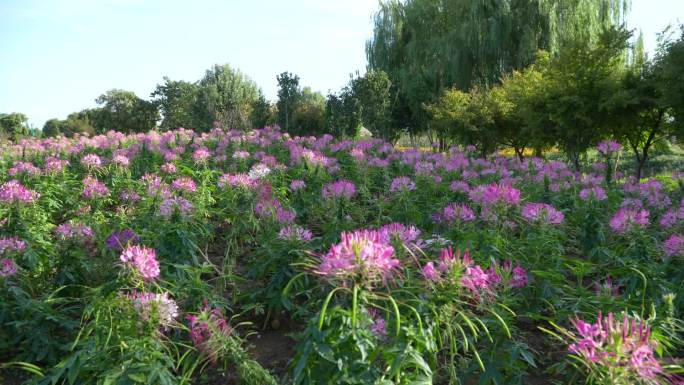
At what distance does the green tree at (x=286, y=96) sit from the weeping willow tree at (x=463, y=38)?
4.96 meters

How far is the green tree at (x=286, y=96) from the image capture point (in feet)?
59.1

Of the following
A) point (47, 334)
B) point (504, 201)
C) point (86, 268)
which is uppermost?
point (504, 201)

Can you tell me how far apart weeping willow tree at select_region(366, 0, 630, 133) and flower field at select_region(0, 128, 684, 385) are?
40.3ft

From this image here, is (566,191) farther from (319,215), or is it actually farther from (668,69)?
(668,69)

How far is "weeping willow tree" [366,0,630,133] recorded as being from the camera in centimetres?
1959

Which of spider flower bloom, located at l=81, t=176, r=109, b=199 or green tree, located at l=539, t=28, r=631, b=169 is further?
green tree, located at l=539, t=28, r=631, b=169

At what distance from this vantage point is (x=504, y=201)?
10.2 ft

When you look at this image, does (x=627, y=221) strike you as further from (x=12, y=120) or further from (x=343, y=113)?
(x=12, y=120)

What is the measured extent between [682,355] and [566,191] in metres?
2.90

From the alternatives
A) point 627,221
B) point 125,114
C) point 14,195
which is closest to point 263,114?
point 14,195

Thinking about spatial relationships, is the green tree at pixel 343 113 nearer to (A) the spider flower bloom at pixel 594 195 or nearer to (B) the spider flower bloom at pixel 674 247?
(A) the spider flower bloom at pixel 594 195

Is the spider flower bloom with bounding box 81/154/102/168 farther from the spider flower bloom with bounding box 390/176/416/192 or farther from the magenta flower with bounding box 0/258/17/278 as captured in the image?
the spider flower bloom with bounding box 390/176/416/192

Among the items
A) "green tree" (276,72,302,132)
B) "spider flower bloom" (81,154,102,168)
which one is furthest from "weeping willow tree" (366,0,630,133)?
"spider flower bloom" (81,154,102,168)

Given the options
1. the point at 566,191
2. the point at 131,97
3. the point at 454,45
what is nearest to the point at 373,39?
the point at 454,45
